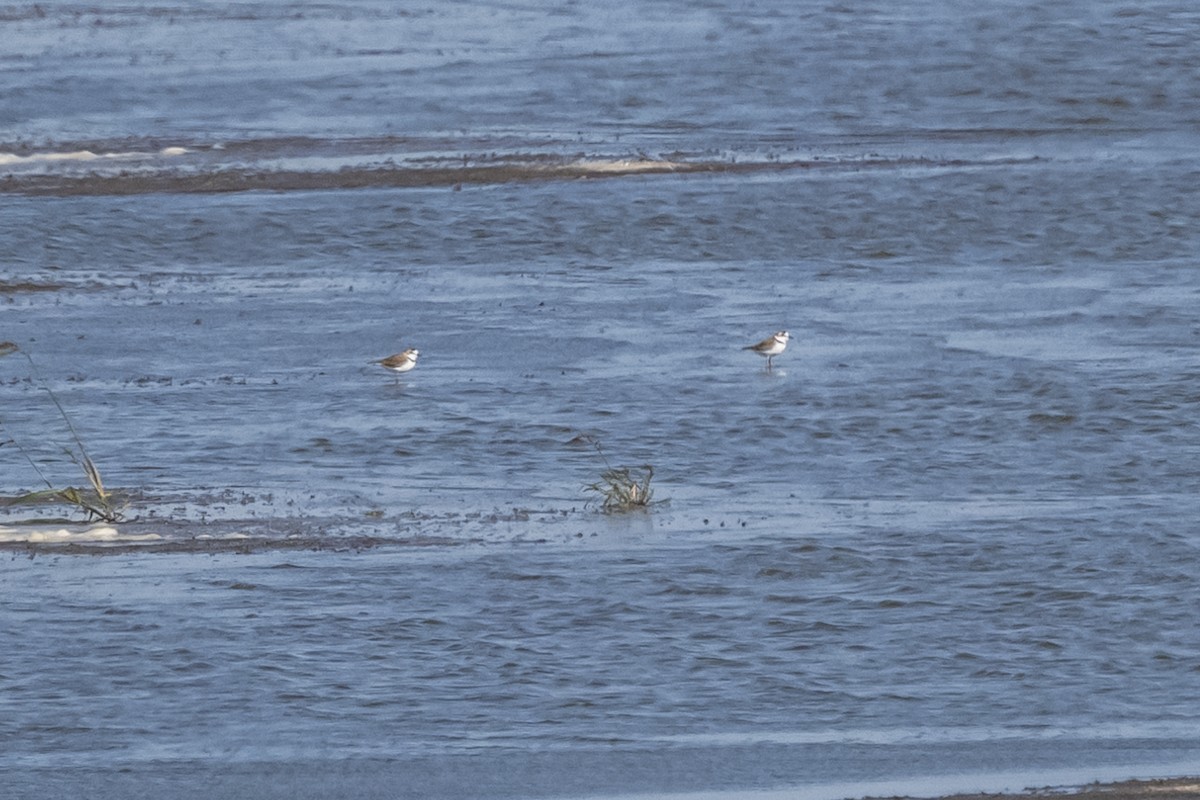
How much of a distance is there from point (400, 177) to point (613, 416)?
8331 millimetres

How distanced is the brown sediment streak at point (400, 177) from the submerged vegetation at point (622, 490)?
936cm

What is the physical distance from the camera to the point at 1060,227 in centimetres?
2045

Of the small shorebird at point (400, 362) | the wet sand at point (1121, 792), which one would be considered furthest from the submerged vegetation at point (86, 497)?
the wet sand at point (1121, 792)

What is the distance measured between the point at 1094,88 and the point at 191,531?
52.6ft

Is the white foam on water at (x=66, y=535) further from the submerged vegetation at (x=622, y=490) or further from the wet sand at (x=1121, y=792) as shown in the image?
the wet sand at (x=1121, y=792)

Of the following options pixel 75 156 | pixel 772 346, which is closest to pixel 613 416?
pixel 772 346

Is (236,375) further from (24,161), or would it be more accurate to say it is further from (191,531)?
(24,161)

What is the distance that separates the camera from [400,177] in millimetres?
22875

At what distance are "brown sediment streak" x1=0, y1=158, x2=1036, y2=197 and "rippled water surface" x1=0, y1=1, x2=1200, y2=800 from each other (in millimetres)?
87

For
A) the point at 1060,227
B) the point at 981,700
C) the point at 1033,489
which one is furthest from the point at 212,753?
the point at 1060,227

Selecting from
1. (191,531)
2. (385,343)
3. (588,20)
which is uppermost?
(191,531)

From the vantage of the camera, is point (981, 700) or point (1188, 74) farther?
point (1188, 74)

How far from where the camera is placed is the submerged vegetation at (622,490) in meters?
12.9

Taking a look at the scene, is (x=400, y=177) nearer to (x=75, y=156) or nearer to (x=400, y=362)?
(x=75, y=156)
